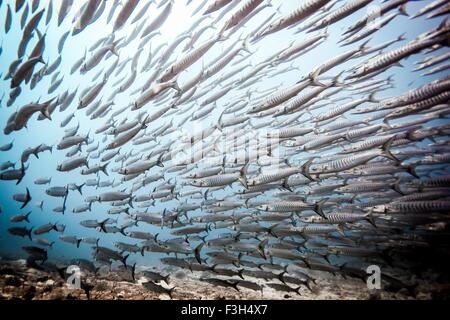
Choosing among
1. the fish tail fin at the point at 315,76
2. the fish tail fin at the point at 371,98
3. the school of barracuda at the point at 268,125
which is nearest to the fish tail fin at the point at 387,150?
the school of barracuda at the point at 268,125

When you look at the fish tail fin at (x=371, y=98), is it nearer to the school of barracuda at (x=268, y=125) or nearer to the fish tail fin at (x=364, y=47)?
the school of barracuda at (x=268, y=125)

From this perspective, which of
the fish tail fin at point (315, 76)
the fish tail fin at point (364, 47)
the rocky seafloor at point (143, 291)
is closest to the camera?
the fish tail fin at point (315, 76)

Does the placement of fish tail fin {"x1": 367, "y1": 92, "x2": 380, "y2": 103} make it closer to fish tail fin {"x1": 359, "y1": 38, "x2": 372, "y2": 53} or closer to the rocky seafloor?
fish tail fin {"x1": 359, "y1": 38, "x2": 372, "y2": 53}

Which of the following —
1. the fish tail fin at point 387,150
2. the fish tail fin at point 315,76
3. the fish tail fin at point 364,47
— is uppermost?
the fish tail fin at point 364,47

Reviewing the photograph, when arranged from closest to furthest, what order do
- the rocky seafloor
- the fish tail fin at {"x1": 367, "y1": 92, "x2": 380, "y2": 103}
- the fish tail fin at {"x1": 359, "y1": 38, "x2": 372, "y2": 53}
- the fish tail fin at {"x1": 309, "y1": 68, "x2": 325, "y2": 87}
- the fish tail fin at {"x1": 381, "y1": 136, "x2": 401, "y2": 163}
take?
the fish tail fin at {"x1": 309, "y1": 68, "x2": 325, "y2": 87}
the fish tail fin at {"x1": 359, "y1": 38, "x2": 372, "y2": 53}
the fish tail fin at {"x1": 381, "y1": 136, "x2": 401, "y2": 163}
the rocky seafloor
the fish tail fin at {"x1": 367, "y1": 92, "x2": 380, "y2": 103}

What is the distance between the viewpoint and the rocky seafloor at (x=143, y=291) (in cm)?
629

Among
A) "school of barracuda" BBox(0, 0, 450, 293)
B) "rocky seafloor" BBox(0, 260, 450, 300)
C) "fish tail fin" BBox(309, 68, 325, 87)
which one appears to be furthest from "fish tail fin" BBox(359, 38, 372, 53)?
"rocky seafloor" BBox(0, 260, 450, 300)

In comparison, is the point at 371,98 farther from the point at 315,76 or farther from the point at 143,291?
the point at 143,291

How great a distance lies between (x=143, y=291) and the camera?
738 centimetres

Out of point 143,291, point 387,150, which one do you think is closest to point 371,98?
point 387,150

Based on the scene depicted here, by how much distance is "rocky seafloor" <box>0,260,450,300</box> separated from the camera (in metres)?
6.29

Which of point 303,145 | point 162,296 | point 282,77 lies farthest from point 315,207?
point 282,77

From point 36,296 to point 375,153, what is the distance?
827 cm

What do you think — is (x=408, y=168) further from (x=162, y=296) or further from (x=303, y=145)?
(x=162, y=296)
